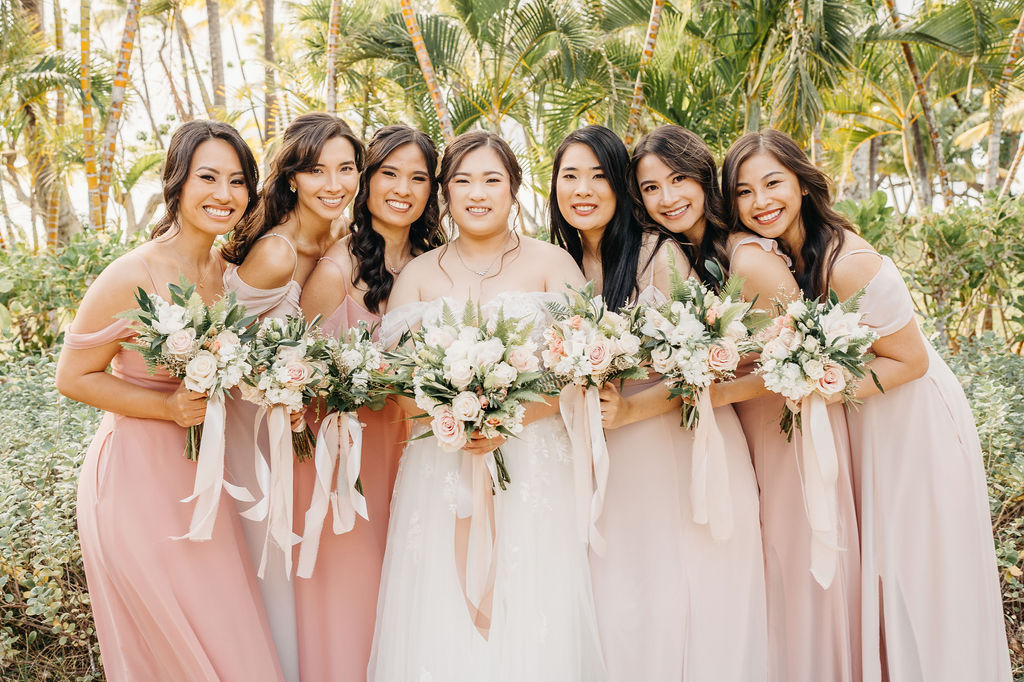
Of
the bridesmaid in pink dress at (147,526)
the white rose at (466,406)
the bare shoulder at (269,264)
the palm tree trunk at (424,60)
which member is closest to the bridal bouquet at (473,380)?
the white rose at (466,406)

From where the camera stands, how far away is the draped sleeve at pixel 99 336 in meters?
3.18

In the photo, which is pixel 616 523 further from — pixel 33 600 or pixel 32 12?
pixel 32 12

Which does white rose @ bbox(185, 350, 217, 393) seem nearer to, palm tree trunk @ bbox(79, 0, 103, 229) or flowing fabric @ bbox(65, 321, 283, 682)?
flowing fabric @ bbox(65, 321, 283, 682)

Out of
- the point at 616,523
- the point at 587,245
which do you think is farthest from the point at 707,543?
the point at 587,245

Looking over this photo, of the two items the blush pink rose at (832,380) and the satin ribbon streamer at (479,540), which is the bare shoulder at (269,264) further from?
the blush pink rose at (832,380)

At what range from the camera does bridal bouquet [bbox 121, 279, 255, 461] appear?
116 inches

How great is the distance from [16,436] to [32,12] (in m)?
11.5

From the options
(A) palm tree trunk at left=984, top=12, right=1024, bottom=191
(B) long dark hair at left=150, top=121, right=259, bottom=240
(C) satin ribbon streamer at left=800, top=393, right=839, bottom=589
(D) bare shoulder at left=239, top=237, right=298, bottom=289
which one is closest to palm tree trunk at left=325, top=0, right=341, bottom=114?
(D) bare shoulder at left=239, top=237, right=298, bottom=289

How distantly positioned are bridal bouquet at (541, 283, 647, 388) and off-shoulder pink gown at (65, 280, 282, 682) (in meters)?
1.70

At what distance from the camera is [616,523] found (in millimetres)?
3559

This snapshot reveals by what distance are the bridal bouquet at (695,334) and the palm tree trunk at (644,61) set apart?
24.5 feet

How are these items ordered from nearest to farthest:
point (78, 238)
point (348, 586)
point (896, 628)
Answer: point (896, 628), point (348, 586), point (78, 238)

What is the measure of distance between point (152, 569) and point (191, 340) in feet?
3.24

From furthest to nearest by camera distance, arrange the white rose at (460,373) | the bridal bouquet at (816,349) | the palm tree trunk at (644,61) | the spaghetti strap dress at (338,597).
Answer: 1. the palm tree trunk at (644,61)
2. the spaghetti strap dress at (338,597)
3. the bridal bouquet at (816,349)
4. the white rose at (460,373)
